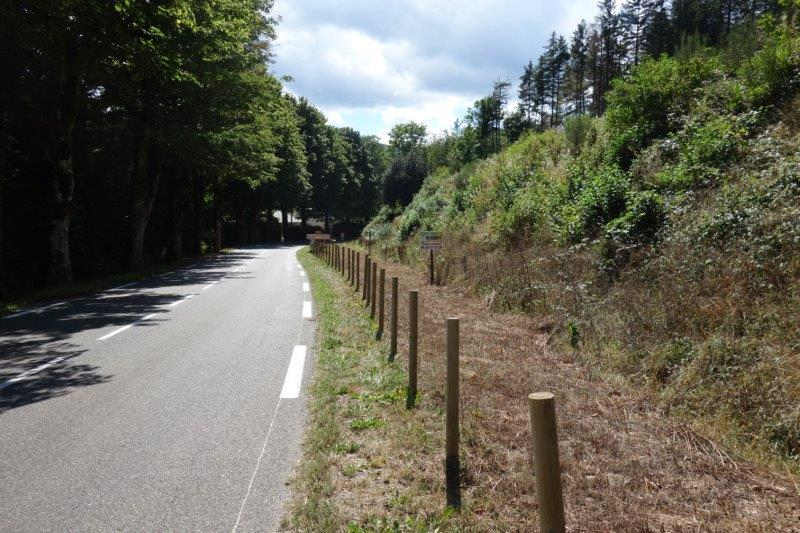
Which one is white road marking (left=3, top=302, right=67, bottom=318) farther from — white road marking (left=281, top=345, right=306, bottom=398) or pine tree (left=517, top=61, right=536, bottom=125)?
pine tree (left=517, top=61, right=536, bottom=125)

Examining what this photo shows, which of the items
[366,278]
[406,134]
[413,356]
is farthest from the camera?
[406,134]

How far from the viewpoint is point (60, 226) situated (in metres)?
16.8

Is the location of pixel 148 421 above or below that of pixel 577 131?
below

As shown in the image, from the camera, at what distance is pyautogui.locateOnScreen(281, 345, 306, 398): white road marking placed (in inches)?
245

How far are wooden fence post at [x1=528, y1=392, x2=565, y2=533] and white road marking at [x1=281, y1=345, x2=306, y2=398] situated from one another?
4170 millimetres

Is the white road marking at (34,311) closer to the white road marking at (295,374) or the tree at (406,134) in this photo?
the white road marking at (295,374)

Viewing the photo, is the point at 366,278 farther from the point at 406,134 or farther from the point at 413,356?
the point at 406,134

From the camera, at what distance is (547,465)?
2.35 m

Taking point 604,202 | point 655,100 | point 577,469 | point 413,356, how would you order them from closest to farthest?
point 577,469 < point 413,356 < point 604,202 < point 655,100

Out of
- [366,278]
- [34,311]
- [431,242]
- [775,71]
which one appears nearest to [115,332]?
[34,311]

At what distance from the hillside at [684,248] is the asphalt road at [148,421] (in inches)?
Answer: 161

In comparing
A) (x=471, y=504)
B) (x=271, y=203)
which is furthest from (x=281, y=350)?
(x=271, y=203)

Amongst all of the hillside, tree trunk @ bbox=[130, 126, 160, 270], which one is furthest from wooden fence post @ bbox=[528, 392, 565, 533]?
tree trunk @ bbox=[130, 126, 160, 270]

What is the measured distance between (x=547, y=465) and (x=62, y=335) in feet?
31.5
